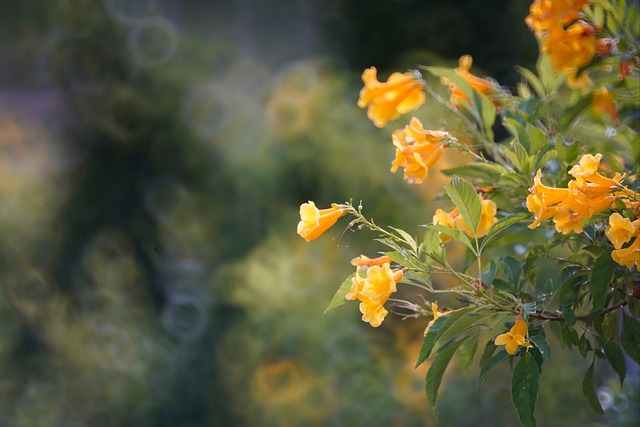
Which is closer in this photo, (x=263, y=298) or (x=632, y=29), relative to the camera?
(x=632, y=29)

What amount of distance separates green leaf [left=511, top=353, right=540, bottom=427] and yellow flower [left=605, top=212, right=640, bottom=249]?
9 centimetres

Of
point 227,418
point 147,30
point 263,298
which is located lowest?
point 227,418

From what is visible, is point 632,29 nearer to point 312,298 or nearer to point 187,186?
point 312,298

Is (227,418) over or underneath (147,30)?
underneath

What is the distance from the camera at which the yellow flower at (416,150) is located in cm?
56

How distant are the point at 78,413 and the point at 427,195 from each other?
1.05m

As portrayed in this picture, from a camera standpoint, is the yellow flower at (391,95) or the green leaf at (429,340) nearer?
A: the green leaf at (429,340)

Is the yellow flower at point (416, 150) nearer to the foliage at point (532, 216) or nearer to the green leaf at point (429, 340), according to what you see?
the foliage at point (532, 216)

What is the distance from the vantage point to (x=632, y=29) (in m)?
0.65

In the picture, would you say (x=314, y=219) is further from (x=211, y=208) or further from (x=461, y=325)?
(x=211, y=208)

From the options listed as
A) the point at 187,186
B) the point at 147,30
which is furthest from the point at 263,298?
the point at 147,30

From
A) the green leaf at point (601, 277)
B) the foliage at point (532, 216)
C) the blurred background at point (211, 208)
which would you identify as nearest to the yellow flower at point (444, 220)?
the foliage at point (532, 216)

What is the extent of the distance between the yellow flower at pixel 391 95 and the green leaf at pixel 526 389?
0.78 feet

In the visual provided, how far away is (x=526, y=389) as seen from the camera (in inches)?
18.7
